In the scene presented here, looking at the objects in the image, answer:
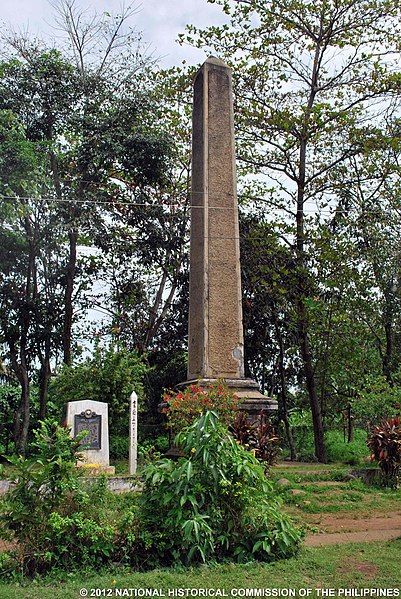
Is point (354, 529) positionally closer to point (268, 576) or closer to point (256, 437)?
point (256, 437)

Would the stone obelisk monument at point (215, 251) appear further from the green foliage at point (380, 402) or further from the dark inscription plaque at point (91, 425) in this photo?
the green foliage at point (380, 402)

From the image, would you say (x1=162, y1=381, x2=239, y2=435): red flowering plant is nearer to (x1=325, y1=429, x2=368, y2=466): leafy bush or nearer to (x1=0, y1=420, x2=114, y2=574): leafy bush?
(x1=0, y1=420, x2=114, y2=574): leafy bush

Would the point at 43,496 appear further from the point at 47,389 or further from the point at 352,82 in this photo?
the point at 352,82

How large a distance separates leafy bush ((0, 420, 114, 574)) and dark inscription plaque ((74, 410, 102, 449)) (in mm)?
6214

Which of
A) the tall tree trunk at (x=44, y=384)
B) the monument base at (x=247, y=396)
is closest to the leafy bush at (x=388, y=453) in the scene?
the monument base at (x=247, y=396)

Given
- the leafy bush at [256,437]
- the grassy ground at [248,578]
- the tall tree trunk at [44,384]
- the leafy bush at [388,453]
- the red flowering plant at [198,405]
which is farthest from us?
the tall tree trunk at [44,384]

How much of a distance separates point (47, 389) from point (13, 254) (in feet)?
12.1

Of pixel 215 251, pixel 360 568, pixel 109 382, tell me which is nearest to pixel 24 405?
pixel 109 382

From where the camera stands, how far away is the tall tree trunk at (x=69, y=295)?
57.0 ft

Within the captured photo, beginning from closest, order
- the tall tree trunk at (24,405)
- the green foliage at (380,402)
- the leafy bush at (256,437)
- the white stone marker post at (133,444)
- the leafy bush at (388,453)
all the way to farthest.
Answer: the leafy bush at (256,437) < the leafy bush at (388,453) < the white stone marker post at (133,444) < the green foliage at (380,402) < the tall tree trunk at (24,405)

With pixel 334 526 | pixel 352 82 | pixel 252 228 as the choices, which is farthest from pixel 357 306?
pixel 334 526

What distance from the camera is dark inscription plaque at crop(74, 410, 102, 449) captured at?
1180 cm

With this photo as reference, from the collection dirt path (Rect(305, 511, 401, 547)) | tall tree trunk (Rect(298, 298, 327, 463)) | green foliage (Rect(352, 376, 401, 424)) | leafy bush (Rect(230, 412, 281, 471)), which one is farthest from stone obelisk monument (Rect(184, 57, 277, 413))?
tall tree trunk (Rect(298, 298, 327, 463))

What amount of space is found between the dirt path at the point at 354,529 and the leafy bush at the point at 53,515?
7.36 ft
